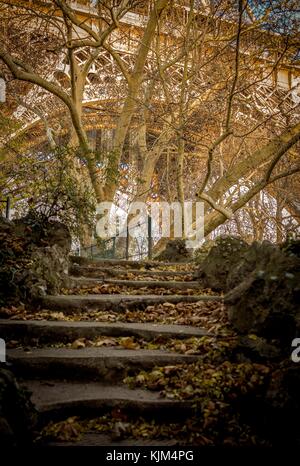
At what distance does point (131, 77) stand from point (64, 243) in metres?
5.41

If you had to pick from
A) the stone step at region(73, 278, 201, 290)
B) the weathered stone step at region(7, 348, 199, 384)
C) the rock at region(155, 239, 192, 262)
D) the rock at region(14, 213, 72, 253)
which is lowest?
the weathered stone step at region(7, 348, 199, 384)

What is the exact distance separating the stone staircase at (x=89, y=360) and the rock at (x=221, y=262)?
0.64 meters

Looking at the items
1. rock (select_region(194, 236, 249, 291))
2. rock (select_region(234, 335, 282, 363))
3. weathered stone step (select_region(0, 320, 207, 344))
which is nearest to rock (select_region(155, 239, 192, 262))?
rock (select_region(194, 236, 249, 291))

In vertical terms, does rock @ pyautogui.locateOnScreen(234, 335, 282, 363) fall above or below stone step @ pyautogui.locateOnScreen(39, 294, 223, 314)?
below

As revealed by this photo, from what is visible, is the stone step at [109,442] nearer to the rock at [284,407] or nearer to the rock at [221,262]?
the rock at [284,407]

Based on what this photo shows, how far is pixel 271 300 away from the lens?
290 cm

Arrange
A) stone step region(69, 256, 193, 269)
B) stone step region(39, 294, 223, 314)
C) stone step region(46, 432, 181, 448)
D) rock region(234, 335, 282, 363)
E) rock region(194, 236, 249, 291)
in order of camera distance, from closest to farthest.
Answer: stone step region(46, 432, 181, 448), rock region(234, 335, 282, 363), stone step region(39, 294, 223, 314), rock region(194, 236, 249, 291), stone step region(69, 256, 193, 269)

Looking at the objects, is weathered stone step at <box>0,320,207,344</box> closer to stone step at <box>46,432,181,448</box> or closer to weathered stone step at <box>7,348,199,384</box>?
weathered stone step at <box>7,348,199,384</box>

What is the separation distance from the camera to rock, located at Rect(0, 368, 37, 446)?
6.06ft

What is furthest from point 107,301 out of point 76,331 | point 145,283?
point 145,283

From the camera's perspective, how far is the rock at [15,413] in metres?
1.85

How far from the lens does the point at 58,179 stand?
18.6 ft

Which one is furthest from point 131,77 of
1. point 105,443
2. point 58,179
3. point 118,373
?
point 105,443
